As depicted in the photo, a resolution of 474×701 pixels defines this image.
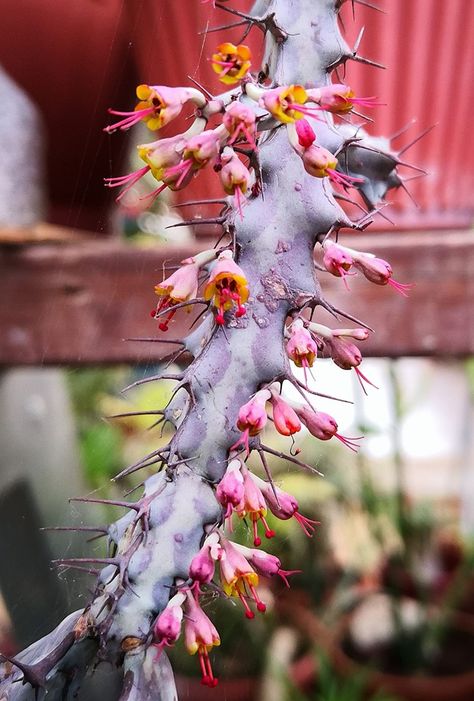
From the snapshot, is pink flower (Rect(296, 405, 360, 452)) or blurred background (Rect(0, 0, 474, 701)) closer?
pink flower (Rect(296, 405, 360, 452))

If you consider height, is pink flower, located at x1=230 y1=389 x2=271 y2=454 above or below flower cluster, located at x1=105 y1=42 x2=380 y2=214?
below

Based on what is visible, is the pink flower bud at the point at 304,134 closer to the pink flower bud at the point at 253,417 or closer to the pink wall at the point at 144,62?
the pink flower bud at the point at 253,417

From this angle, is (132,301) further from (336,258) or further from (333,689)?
(333,689)

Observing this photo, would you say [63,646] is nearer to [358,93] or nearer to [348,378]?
[358,93]

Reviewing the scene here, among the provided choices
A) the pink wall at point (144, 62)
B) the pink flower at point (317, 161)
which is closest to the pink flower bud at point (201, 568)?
the pink flower at point (317, 161)

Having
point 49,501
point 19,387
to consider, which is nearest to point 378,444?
point 19,387

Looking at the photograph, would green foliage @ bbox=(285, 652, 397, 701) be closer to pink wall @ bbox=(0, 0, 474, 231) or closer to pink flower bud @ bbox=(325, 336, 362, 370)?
pink wall @ bbox=(0, 0, 474, 231)

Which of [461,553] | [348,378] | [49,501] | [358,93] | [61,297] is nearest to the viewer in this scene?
[49,501]

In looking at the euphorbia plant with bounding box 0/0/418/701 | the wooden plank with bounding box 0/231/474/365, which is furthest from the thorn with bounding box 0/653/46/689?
the wooden plank with bounding box 0/231/474/365

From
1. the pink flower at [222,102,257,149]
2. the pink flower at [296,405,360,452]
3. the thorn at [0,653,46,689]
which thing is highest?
the pink flower at [222,102,257,149]
